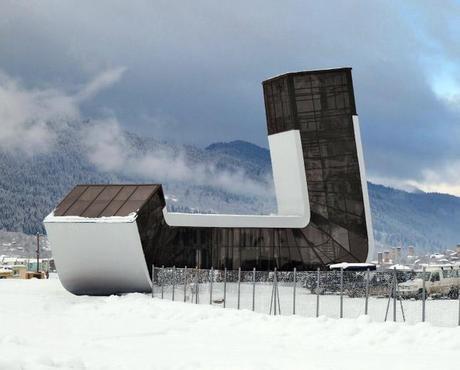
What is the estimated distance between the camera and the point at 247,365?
1933 centimetres

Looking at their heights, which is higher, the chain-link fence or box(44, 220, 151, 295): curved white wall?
box(44, 220, 151, 295): curved white wall

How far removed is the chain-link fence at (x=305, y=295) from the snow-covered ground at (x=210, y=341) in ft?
9.88

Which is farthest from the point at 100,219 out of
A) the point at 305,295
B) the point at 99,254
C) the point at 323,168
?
the point at 323,168

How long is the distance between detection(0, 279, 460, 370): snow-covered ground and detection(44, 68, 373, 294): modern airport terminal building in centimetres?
964

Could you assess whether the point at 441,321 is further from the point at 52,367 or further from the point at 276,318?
the point at 52,367

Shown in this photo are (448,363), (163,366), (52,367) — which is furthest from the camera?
(448,363)

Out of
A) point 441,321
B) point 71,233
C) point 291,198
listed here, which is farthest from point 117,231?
point 441,321

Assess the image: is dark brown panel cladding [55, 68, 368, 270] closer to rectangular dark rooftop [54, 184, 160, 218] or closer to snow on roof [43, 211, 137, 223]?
rectangular dark rooftop [54, 184, 160, 218]

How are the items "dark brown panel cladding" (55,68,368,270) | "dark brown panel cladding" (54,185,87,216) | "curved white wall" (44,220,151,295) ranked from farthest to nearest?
"dark brown panel cladding" (55,68,368,270), "dark brown panel cladding" (54,185,87,216), "curved white wall" (44,220,151,295)

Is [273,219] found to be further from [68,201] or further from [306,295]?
[68,201]

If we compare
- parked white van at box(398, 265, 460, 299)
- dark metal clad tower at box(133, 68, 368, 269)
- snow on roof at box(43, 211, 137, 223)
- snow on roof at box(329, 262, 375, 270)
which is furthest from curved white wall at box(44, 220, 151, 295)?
parked white van at box(398, 265, 460, 299)

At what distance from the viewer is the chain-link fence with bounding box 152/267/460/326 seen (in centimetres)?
3322

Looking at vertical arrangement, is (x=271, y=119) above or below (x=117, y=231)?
above

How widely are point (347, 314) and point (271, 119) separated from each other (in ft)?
90.5
